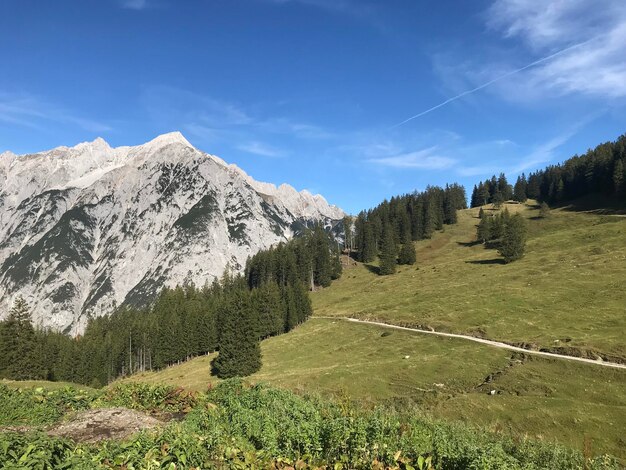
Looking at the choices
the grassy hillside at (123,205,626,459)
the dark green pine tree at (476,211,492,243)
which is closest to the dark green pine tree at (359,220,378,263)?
the grassy hillside at (123,205,626,459)

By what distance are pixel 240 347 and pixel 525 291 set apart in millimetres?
58633

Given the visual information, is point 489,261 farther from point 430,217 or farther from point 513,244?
point 430,217

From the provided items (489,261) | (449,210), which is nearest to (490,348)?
(489,261)

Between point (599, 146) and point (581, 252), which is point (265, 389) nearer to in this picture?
point (581, 252)

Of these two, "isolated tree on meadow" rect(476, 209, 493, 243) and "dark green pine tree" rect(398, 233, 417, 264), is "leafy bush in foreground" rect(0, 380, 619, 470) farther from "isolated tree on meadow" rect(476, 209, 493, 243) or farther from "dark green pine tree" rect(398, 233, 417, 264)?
"isolated tree on meadow" rect(476, 209, 493, 243)

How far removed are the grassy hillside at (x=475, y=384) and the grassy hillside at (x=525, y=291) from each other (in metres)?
8.62

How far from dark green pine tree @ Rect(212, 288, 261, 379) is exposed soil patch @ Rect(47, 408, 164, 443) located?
58260mm

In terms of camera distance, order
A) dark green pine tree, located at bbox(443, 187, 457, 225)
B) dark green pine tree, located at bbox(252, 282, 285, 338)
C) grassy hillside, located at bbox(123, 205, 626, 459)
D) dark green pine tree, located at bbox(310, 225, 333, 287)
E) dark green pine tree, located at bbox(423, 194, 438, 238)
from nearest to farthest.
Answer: grassy hillside, located at bbox(123, 205, 626, 459), dark green pine tree, located at bbox(252, 282, 285, 338), dark green pine tree, located at bbox(310, 225, 333, 287), dark green pine tree, located at bbox(423, 194, 438, 238), dark green pine tree, located at bbox(443, 187, 457, 225)

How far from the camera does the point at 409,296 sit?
10075 cm

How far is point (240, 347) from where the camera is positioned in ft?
252

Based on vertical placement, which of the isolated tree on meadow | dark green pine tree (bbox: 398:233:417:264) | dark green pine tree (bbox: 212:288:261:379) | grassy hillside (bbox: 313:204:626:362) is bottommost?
dark green pine tree (bbox: 212:288:261:379)

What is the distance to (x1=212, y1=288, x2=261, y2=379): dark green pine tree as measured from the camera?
2948 inches

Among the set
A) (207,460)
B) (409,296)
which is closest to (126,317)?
(409,296)

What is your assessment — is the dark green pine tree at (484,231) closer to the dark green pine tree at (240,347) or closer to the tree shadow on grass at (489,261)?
the tree shadow on grass at (489,261)
